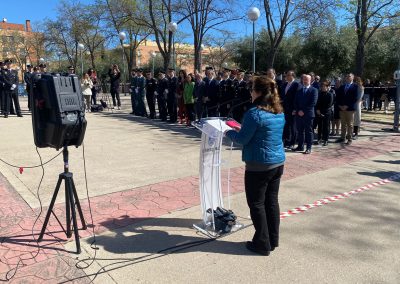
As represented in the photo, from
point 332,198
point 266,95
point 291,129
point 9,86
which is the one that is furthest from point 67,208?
point 9,86

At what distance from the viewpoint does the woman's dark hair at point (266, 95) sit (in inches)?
148

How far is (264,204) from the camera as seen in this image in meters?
3.95

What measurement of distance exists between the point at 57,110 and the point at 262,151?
2.03 meters

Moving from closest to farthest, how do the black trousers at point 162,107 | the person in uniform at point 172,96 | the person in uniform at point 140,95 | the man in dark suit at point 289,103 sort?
the man in dark suit at point 289,103 → the person in uniform at point 172,96 → the black trousers at point 162,107 → the person in uniform at point 140,95

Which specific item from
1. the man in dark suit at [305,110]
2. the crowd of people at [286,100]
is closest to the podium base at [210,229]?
the crowd of people at [286,100]

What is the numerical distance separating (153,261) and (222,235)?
3.15ft

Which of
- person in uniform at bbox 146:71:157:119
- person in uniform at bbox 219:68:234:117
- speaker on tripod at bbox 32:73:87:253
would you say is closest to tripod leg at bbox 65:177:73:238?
speaker on tripod at bbox 32:73:87:253

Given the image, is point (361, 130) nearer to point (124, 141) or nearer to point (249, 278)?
point (124, 141)

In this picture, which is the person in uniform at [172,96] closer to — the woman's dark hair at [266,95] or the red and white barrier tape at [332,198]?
the red and white barrier tape at [332,198]

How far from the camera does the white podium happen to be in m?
4.15

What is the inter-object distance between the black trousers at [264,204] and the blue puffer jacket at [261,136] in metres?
0.16

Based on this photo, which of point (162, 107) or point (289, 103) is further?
point (162, 107)

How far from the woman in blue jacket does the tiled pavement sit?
160 centimetres

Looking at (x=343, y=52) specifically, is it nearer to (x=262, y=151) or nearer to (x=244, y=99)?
(x=244, y=99)
